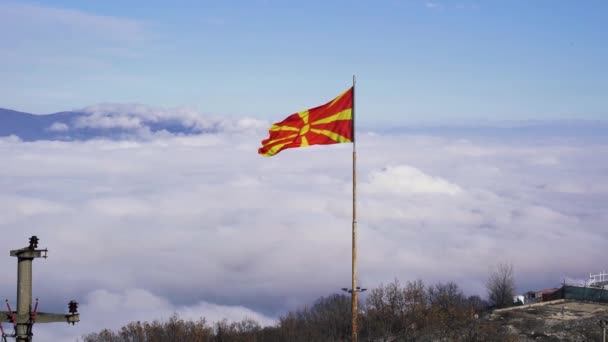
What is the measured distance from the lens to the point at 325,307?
332 feet

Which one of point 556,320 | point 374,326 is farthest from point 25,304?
point 374,326

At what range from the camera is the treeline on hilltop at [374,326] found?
5776 centimetres

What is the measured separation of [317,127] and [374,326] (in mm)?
45361

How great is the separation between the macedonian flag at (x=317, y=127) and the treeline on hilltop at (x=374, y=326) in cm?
3186

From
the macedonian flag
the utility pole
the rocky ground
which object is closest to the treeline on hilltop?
the rocky ground

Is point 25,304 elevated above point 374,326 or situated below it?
above

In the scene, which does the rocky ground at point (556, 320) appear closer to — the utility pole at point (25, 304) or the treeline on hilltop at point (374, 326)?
the treeline on hilltop at point (374, 326)

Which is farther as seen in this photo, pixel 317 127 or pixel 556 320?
pixel 556 320

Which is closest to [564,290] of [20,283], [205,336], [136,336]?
[205,336]

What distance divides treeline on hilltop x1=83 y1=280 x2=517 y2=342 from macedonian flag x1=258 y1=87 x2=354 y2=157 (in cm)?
3186

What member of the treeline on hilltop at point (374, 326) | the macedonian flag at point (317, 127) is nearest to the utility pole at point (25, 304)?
the macedonian flag at point (317, 127)

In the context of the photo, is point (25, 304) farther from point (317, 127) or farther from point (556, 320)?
point (556, 320)

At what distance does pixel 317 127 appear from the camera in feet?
84.9

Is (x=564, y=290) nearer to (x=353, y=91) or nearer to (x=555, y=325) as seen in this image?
(x=555, y=325)
